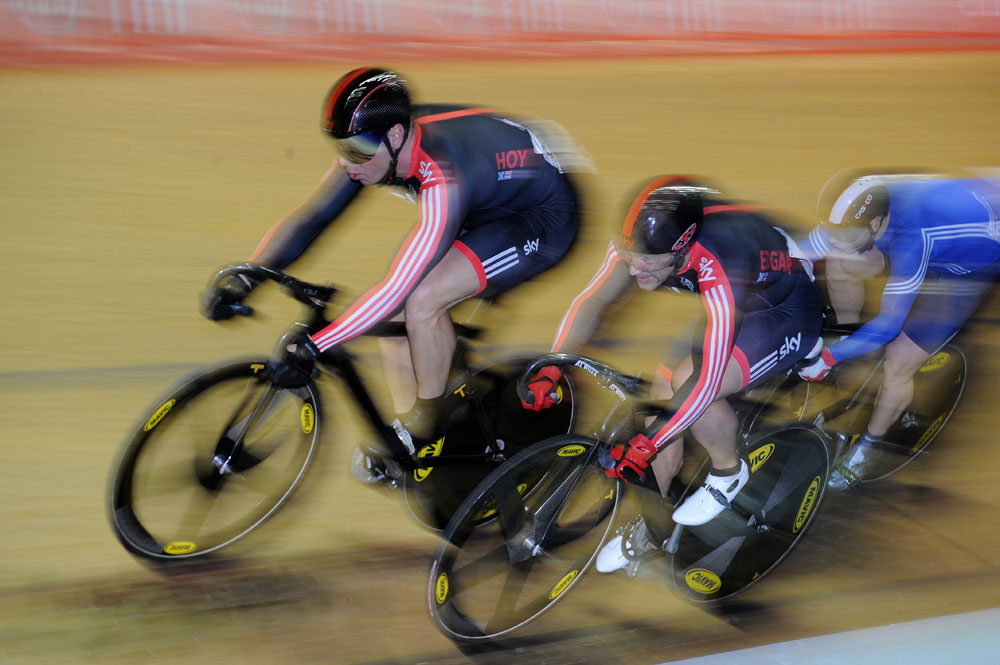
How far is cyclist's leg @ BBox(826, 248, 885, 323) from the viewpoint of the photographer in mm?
3629

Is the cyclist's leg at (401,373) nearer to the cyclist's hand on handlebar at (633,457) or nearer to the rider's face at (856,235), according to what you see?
the cyclist's hand on handlebar at (633,457)

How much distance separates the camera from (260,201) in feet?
21.9

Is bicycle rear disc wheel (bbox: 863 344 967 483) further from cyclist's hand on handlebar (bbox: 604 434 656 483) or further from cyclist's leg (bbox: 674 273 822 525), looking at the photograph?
cyclist's hand on handlebar (bbox: 604 434 656 483)

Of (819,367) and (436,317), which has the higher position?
(436,317)

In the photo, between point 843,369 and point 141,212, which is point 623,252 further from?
point 141,212

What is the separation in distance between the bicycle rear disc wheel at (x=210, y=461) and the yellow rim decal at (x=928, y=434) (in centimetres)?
231

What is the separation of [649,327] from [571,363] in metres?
2.57

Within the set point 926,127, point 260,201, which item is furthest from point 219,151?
point 926,127

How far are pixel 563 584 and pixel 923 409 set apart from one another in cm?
178

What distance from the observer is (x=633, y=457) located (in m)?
2.61

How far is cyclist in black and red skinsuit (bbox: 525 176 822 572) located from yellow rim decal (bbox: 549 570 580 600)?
21cm

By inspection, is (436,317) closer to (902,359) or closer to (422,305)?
(422,305)

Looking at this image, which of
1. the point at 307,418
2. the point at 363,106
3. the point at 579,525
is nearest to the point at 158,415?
the point at 307,418

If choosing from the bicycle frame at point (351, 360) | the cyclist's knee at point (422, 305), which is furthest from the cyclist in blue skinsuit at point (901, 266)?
the cyclist's knee at point (422, 305)
